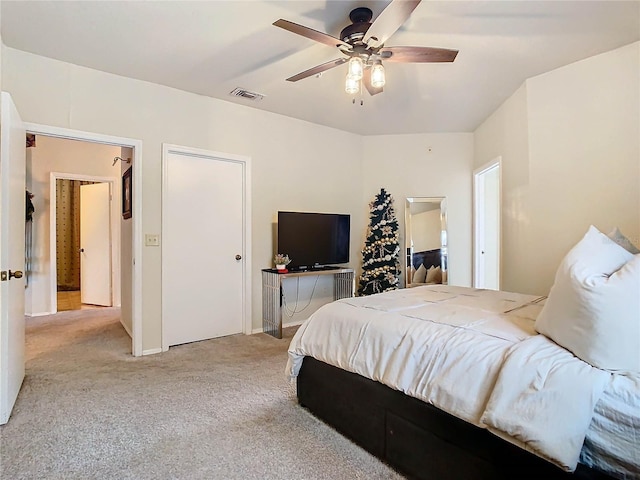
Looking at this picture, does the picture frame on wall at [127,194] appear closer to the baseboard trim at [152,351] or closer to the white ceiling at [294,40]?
the white ceiling at [294,40]

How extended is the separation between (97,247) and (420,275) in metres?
5.27

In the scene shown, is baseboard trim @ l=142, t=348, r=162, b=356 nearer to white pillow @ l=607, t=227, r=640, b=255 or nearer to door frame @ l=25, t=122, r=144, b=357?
door frame @ l=25, t=122, r=144, b=357

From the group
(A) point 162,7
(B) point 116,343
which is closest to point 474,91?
(A) point 162,7

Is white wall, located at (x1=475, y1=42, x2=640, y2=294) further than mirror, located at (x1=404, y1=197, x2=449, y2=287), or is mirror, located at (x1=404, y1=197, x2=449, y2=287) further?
mirror, located at (x1=404, y1=197, x2=449, y2=287)

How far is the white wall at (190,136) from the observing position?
293 centimetres

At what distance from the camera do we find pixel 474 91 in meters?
3.55

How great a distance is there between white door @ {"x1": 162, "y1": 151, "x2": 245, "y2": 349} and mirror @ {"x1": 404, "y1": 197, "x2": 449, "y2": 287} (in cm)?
239

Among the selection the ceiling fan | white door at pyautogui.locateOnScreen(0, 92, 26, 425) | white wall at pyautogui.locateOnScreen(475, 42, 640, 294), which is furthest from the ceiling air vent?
white wall at pyautogui.locateOnScreen(475, 42, 640, 294)

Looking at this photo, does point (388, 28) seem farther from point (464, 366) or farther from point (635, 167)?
point (635, 167)

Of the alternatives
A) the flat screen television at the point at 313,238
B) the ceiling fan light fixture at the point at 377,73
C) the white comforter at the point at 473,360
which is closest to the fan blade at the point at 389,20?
the ceiling fan light fixture at the point at 377,73

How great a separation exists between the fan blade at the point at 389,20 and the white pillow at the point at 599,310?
1445 mm

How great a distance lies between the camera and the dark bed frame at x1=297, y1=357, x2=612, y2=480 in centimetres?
126

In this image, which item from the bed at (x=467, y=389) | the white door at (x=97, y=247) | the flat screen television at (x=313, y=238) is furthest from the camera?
the white door at (x=97, y=247)

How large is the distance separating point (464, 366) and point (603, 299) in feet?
1.76
